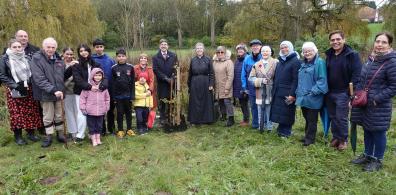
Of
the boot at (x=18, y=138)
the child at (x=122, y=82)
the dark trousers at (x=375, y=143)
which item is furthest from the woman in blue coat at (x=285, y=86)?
the boot at (x=18, y=138)

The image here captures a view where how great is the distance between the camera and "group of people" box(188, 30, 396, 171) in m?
4.14

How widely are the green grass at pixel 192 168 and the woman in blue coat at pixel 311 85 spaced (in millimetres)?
440

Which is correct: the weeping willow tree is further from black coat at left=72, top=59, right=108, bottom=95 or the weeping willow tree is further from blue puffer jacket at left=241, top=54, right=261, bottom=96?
blue puffer jacket at left=241, top=54, right=261, bottom=96

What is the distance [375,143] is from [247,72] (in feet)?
8.61

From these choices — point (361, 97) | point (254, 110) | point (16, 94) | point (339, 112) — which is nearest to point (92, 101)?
point (16, 94)

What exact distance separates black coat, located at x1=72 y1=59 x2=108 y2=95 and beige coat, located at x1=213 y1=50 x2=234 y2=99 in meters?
2.21

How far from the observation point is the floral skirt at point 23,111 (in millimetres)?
5609

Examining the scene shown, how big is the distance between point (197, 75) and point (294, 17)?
12.6m

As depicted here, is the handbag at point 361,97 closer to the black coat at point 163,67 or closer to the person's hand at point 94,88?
the black coat at point 163,67

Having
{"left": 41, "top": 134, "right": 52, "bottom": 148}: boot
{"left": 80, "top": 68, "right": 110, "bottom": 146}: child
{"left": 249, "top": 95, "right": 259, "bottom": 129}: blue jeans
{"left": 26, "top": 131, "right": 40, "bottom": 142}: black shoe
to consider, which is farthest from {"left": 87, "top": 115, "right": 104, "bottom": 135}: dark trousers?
{"left": 249, "top": 95, "right": 259, "bottom": 129}: blue jeans

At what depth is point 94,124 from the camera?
5641 mm

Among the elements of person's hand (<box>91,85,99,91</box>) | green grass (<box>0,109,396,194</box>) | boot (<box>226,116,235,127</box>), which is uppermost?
person's hand (<box>91,85,99,91</box>)

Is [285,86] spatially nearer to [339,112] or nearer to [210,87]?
[339,112]

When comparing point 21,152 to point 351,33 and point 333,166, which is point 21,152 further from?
point 351,33
